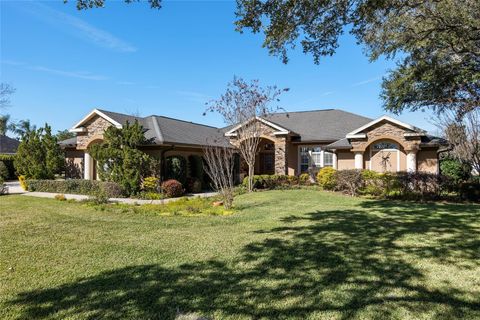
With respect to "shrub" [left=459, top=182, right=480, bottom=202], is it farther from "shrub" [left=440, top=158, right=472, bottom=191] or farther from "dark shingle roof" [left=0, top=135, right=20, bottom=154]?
"dark shingle roof" [left=0, top=135, right=20, bottom=154]

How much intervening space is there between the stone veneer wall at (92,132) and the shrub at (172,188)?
6.20 meters

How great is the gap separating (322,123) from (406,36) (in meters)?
15.0

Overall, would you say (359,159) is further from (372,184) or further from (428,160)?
(372,184)

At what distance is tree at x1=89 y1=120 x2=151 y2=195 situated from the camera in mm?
17438

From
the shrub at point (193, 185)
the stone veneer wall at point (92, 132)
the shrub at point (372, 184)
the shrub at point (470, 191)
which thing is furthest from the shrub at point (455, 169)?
the stone veneer wall at point (92, 132)

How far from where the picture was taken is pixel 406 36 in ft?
39.2

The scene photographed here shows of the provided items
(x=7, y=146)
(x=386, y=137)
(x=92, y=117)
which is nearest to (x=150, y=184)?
(x=92, y=117)

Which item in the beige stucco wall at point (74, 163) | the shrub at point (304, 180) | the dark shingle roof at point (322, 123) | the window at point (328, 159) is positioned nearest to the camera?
the shrub at point (304, 180)

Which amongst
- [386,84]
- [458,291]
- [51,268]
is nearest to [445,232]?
[458,291]

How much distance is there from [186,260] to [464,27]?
1142cm

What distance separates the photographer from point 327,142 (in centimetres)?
2411

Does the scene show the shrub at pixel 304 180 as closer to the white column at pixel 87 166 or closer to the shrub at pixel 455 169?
the shrub at pixel 455 169

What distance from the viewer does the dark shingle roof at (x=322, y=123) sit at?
2461 centimetres

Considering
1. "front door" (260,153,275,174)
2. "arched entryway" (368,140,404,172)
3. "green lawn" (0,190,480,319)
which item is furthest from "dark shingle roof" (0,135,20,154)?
"arched entryway" (368,140,404,172)
